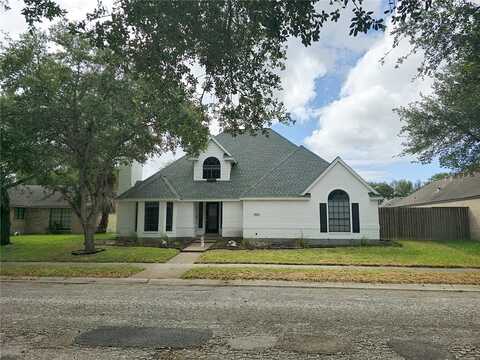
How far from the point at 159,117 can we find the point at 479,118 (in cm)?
1502

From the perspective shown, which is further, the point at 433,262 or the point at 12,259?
the point at 12,259

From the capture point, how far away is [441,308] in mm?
7285

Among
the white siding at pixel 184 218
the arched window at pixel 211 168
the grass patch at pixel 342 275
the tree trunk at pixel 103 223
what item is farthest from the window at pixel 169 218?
the tree trunk at pixel 103 223

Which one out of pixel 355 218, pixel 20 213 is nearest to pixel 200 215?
pixel 355 218

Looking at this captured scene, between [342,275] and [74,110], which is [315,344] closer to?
[342,275]

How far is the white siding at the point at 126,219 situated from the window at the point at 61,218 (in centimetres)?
1410

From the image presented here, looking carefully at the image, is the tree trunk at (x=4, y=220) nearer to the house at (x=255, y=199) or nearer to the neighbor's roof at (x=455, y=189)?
the house at (x=255, y=199)

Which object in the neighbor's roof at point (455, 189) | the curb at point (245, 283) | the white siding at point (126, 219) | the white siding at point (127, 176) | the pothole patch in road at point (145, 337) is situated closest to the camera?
the pothole patch in road at point (145, 337)

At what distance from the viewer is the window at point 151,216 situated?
21875 mm

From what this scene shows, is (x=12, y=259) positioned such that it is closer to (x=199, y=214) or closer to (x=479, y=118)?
(x=199, y=214)

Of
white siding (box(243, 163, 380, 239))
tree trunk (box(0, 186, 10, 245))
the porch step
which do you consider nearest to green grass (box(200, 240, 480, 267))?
the porch step

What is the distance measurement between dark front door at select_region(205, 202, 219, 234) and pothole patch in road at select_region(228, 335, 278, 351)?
58.7ft

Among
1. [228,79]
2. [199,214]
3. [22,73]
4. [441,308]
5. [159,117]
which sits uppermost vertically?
[22,73]

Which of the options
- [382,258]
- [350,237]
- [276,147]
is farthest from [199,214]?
[382,258]
